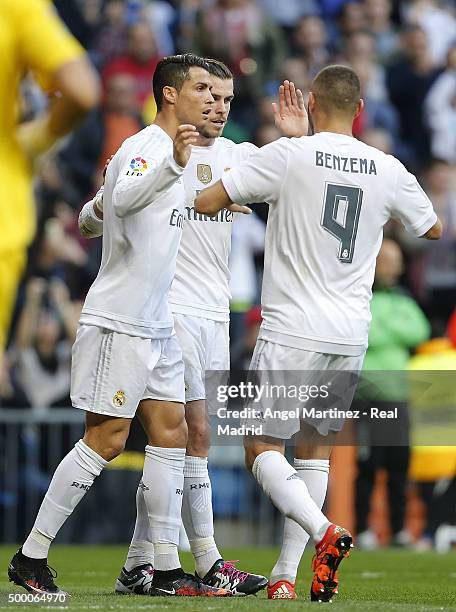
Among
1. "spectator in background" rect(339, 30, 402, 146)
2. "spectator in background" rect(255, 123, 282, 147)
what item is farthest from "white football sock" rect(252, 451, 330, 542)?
"spectator in background" rect(339, 30, 402, 146)

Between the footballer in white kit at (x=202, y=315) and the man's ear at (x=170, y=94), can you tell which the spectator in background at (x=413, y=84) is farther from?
the man's ear at (x=170, y=94)

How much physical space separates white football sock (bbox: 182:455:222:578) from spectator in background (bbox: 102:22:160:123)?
8561mm

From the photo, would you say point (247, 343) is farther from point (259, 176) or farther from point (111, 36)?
point (259, 176)

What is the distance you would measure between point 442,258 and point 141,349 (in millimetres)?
8755

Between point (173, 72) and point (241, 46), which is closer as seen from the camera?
point (173, 72)

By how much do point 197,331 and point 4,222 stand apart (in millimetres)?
2652

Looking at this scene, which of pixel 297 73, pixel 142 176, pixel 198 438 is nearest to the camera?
pixel 142 176

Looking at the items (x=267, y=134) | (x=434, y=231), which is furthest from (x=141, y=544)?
(x=267, y=134)

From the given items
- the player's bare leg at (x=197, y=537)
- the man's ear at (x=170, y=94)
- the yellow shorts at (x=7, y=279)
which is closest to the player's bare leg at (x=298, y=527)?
the player's bare leg at (x=197, y=537)

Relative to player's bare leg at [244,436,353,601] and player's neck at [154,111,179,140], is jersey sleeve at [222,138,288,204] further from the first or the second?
player's bare leg at [244,436,353,601]

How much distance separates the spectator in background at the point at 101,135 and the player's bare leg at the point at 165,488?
8.34 metres

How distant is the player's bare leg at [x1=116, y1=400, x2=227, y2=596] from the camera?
23.5 feet

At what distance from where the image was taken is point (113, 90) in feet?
50.4

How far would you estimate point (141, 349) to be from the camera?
6984mm
